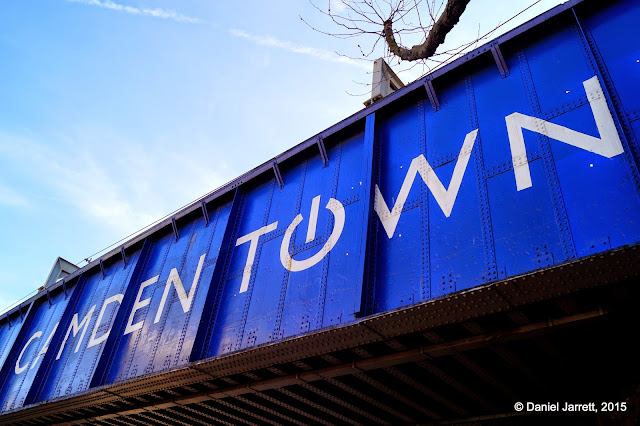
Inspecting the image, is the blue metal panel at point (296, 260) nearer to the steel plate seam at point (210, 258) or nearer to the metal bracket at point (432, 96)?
the steel plate seam at point (210, 258)

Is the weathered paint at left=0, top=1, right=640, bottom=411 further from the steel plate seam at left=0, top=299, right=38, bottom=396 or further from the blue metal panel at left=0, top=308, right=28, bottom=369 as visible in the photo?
the blue metal panel at left=0, top=308, right=28, bottom=369

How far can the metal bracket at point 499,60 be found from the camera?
8.10 metres

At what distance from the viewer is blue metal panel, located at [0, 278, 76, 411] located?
48.8ft

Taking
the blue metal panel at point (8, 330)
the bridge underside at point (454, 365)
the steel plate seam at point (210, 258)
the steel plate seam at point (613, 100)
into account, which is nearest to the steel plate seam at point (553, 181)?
the bridge underside at point (454, 365)

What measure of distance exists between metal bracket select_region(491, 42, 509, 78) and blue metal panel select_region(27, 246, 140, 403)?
35.2 feet

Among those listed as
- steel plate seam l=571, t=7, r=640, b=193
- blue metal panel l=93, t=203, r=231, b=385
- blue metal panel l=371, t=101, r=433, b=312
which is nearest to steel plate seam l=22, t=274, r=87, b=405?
blue metal panel l=93, t=203, r=231, b=385

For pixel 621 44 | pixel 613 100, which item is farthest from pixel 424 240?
pixel 621 44

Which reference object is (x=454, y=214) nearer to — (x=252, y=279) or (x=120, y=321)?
(x=252, y=279)

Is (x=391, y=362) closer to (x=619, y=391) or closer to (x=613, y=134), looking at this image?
(x=619, y=391)

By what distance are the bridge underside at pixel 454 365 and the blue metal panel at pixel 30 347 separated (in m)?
4.67

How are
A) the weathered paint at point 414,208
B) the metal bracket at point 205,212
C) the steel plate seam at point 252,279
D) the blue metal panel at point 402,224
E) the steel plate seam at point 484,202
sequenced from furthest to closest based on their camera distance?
the metal bracket at point 205,212, the steel plate seam at point 252,279, the blue metal panel at point 402,224, the steel plate seam at point 484,202, the weathered paint at point 414,208

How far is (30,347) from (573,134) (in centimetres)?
1769

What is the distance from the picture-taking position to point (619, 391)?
7.09 meters

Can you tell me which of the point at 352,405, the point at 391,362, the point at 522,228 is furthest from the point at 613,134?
the point at 352,405
